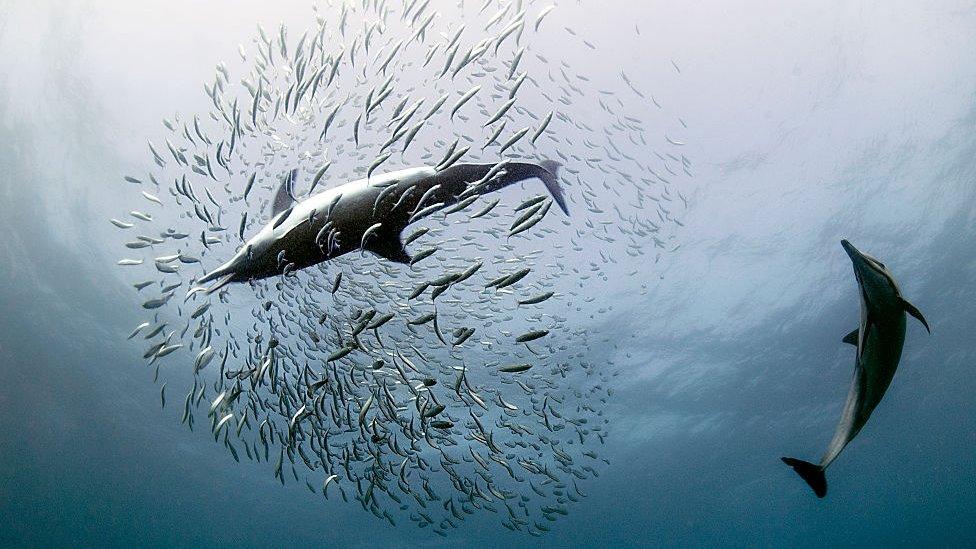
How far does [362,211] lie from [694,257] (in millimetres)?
15207

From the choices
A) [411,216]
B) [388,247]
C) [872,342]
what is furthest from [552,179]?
[872,342]

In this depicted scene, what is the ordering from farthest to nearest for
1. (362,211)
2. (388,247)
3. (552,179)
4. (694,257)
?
(694,257)
(388,247)
(552,179)
(362,211)

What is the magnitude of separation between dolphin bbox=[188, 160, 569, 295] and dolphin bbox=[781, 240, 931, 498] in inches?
73.6

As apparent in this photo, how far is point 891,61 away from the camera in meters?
12.4

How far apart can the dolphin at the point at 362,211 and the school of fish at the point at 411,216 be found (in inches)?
1.4

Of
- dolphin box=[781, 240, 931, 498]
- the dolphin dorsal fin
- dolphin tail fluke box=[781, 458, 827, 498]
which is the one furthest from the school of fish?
dolphin tail fluke box=[781, 458, 827, 498]

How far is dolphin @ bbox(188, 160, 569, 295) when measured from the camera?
319cm

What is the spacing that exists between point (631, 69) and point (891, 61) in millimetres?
6794

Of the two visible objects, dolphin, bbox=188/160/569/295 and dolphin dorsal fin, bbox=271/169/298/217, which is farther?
dolphin dorsal fin, bbox=271/169/298/217

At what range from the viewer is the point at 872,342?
191 centimetres

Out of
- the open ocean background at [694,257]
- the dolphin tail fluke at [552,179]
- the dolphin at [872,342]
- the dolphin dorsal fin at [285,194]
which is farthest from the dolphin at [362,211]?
the open ocean background at [694,257]

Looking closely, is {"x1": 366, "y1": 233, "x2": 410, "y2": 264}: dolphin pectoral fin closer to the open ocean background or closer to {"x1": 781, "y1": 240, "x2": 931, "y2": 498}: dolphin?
{"x1": 781, "y1": 240, "x2": 931, "y2": 498}: dolphin

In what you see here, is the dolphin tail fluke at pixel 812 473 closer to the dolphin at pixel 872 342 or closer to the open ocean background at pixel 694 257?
the dolphin at pixel 872 342

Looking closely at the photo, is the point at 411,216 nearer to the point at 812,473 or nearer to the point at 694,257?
the point at 812,473
